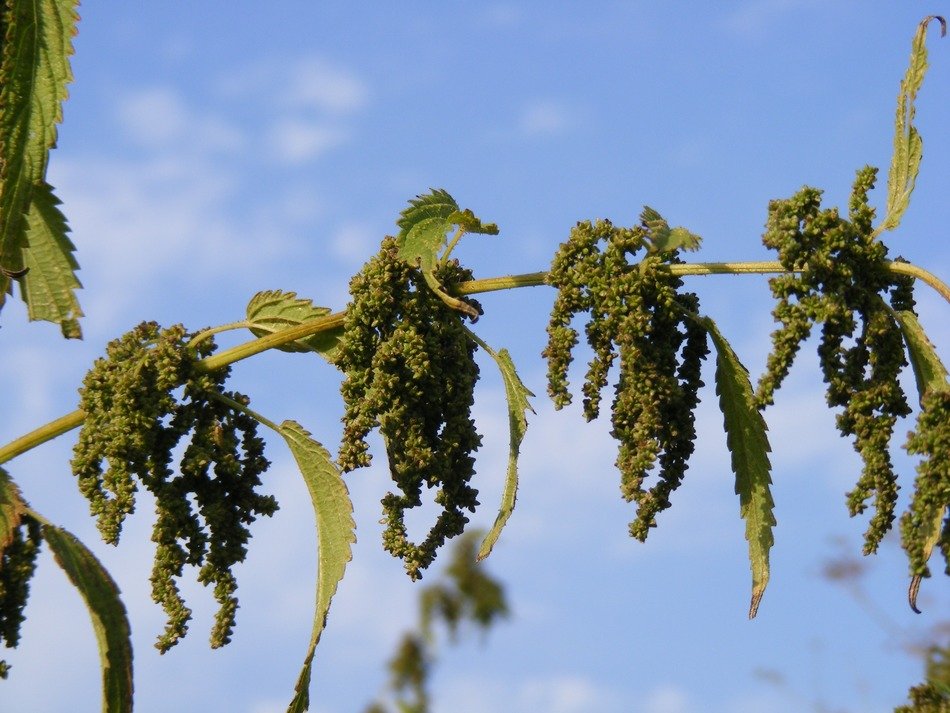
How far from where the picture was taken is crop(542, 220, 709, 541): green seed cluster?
370 cm

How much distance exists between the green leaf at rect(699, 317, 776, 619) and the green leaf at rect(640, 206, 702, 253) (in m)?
0.23

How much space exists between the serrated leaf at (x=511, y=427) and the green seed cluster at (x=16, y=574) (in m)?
1.54

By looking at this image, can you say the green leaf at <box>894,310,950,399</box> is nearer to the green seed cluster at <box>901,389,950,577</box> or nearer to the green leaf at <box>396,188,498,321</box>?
the green seed cluster at <box>901,389,950,577</box>

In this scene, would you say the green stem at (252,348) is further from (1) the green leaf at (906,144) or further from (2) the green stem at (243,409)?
(1) the green leaf at (906,144)

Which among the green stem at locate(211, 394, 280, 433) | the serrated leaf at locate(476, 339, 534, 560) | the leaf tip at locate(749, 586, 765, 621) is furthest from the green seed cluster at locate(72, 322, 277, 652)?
the leaf tip at locate(749, 586, 765, 621)

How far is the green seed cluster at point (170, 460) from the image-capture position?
3.96 meters

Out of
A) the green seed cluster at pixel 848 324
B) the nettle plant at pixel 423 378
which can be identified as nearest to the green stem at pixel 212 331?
the nettle plant at pixel 423 378

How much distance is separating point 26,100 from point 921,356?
2616 millimetres

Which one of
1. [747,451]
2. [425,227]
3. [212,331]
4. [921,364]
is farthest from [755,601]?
[212,331]

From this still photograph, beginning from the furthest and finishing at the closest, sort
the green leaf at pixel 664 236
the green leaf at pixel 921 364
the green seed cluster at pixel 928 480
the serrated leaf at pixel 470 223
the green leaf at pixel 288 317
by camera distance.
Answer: the green leaf at pixel 288 317
the serrated leaf at pixel 470 223
the green leaf at pixel 664 236
the green leaf at pixel 921 364
the green seed cluster at pixel 928 480

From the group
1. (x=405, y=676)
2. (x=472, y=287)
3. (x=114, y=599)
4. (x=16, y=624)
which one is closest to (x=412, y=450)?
(x=472, y=287)

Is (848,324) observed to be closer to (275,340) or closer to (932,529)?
(932,529)

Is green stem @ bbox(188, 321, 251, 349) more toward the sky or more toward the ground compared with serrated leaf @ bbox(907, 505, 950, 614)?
more toward the sky

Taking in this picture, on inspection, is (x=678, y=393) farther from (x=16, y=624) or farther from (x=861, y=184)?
(x=16, y=624)
